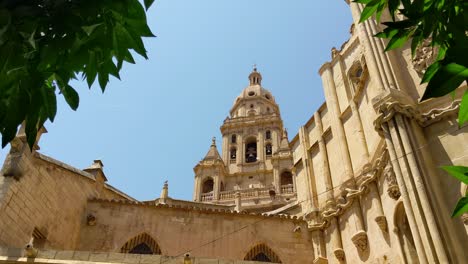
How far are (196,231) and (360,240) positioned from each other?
616 centimetres

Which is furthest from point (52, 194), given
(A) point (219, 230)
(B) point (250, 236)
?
(B) point (250, 236)

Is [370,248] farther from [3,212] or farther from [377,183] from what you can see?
[3,212]

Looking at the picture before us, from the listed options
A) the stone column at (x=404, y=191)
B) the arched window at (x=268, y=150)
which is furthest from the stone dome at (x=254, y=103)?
the stone column at (x=404, y=191)

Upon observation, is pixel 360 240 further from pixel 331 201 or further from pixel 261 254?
pixel 261 254

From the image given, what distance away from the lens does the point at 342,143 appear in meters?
14.5

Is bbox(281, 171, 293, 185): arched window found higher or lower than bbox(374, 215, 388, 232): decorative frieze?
higher

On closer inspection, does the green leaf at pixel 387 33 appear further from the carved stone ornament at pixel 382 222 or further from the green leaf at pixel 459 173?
the carved stone ornament at pixel 382 222

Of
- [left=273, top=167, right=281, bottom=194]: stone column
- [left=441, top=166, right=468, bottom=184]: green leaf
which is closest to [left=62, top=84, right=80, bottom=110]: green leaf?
[left=441, top=166, right=468, bottom=184]: green leaf

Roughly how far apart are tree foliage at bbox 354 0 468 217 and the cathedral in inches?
286

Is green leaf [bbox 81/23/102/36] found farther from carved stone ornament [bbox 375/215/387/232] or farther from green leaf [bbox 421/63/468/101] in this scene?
carved stone ornament [bbox 375/215/387/232]

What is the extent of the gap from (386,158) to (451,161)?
193 cm

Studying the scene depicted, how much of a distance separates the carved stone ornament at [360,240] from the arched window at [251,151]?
140 feet

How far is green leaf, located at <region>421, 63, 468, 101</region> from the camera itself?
1.62m

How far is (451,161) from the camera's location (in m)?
9.61
